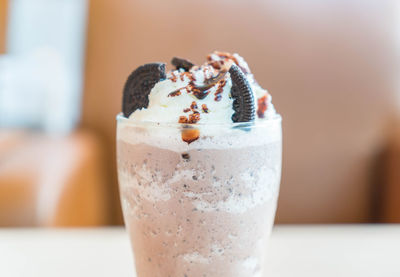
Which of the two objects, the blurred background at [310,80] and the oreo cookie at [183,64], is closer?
the oreo cookie at [183,64]

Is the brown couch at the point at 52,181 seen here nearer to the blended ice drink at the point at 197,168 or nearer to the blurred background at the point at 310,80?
the blurred background at the point at 310,80

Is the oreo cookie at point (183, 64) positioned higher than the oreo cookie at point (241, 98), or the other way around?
the oreo cookie at point (183, 64)

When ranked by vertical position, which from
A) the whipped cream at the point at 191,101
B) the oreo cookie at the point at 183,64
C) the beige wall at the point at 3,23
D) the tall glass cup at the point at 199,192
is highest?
the beige wall at the point at 3,23

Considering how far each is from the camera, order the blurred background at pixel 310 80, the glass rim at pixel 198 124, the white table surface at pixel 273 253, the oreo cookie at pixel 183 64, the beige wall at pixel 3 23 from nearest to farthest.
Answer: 1. the glass rim at pixel 198 124
2. the oreo cookie at pixel 183 64
3. the white table surface at pixel 273 253
4. the blurred background at pixel 310 80
5. the beige wall at pixel 3 23

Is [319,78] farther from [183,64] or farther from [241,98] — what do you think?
[241,98]

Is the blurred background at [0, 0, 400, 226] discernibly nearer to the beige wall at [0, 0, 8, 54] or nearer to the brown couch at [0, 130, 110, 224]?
the brown couch at [0, 130, 110, 224]

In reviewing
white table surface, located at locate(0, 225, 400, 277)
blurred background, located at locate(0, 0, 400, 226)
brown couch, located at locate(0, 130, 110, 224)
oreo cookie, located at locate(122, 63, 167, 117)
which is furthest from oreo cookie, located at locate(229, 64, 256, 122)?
blurred background, located at locate(0, 0, 400, 226)

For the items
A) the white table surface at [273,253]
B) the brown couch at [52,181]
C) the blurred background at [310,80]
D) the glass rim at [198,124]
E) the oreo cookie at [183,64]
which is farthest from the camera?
the blurred background at [310,80]

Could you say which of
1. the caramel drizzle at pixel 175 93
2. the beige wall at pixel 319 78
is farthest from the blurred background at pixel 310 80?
the caramel drizzle at pixel 175 93

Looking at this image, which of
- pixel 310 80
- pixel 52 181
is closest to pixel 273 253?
pixel 52 181
